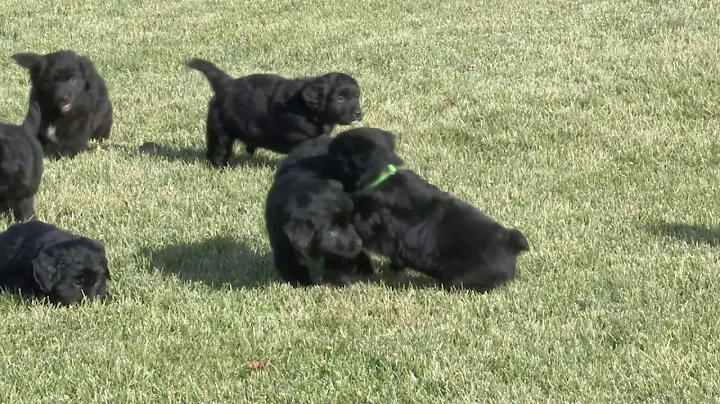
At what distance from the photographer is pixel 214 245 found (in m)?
7.47

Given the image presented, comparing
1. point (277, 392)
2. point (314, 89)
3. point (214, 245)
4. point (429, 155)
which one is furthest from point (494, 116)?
point (277, 392)

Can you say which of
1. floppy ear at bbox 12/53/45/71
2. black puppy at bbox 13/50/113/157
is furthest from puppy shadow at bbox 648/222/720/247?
floppy ear at bbox 12/53/45/71

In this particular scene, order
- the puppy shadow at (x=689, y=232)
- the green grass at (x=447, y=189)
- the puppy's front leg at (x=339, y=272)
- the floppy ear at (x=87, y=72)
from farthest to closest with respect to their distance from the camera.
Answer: the floppy ear at (x=87, y=72) → the puppy shadow at (x=689, y=232) → the puppy's front leg at (x=339, y=272) → the green grass at (x=447, y=189)

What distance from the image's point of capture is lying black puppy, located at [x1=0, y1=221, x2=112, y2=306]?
243 inches

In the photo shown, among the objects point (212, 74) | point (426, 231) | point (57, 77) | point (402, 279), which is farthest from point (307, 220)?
point (57, 77)

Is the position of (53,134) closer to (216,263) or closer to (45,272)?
(216,263)

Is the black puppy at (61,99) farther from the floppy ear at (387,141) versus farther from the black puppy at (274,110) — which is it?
the floppy ear at (387,141)

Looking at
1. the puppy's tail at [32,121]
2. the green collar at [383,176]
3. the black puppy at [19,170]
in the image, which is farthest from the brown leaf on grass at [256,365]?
the puppy's tail at [32,121]

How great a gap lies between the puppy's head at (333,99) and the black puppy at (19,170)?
7.71 ft

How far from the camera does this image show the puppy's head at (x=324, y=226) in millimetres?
6055

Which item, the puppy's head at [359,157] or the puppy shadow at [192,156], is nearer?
the puppy's head at [359,157]

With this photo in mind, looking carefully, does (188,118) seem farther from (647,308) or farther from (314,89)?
(647,308)

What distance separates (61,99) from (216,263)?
3.61 metres

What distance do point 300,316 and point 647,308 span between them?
6.54ft
